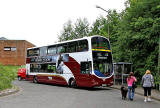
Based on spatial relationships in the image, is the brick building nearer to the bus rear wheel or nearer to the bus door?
the bus rear wheel

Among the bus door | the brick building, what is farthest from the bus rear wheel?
the brick building

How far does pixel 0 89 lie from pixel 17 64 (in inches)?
1605

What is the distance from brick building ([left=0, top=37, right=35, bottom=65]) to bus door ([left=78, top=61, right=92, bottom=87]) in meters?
38.8

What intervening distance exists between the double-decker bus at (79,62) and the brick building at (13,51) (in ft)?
106

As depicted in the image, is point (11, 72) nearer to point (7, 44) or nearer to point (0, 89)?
point (0, 89)

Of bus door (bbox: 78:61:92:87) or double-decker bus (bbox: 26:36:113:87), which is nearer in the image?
double-decker bus (bbox: 26:36:113:87)

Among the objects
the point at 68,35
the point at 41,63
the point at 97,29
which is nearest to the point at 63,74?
the point at 41,63

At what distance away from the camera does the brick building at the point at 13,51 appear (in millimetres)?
55125

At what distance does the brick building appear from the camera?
181 feet

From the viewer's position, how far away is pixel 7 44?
2176 inches

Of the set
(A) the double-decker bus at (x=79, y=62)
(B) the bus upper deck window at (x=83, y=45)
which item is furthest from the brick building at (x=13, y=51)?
(B) the bus upper deck window at (x=83, y=45)

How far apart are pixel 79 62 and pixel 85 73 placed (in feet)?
3.61

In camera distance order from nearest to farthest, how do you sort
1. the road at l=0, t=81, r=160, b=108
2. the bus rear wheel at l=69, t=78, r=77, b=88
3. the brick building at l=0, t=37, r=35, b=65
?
the road at l=0, t=81, r=160, b=108 < the bus rear wheel at l=69, t=78, r=77, b=88 < the brick building at l=0, t=37, r=35, b=65

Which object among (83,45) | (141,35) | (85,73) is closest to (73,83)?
(85,73)
